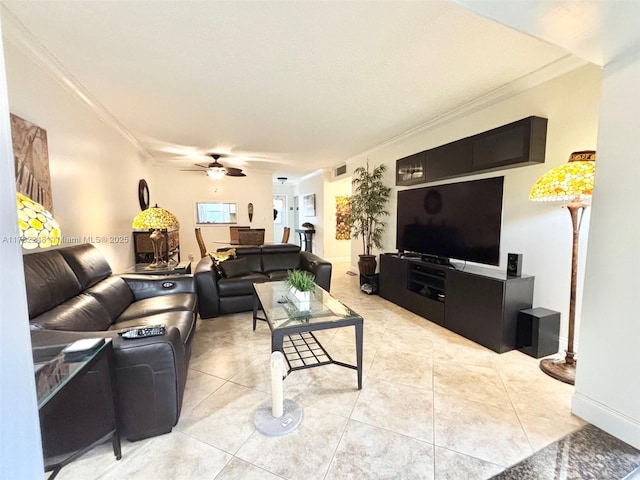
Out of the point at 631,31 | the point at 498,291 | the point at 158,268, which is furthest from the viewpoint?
the point at 158,268

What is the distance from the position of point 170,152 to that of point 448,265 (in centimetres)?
529

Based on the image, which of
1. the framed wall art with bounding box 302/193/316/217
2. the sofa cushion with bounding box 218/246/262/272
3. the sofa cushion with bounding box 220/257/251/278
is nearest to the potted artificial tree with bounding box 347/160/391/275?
the sofa cushion with bounding box 218/246/262/272

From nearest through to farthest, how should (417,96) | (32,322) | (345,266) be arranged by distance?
(32,322) < (417,96) < (345,266)

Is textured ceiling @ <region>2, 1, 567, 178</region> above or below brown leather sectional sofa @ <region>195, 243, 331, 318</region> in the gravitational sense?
above

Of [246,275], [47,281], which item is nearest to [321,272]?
[246,275]

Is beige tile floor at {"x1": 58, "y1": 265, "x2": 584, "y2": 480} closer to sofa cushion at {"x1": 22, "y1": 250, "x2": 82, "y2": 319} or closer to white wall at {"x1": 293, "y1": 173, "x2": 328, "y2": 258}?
sofa cushion at {"x1": 22, "y1": 250, "x2": 82, "y2": 319}

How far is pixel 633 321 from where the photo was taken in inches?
61.4

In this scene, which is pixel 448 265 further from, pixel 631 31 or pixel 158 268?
pixel 158 268

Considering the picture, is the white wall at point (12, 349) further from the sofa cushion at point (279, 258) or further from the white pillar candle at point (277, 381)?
the sofa cushion at point (279, 258)

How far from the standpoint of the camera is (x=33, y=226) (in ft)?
3.20

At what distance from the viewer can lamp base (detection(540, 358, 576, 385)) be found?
2.17 metres

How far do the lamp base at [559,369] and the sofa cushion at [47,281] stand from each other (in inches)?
142

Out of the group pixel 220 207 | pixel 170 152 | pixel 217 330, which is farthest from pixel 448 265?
pixel 220 207

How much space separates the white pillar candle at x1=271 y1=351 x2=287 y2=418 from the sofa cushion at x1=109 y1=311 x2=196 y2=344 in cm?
76
